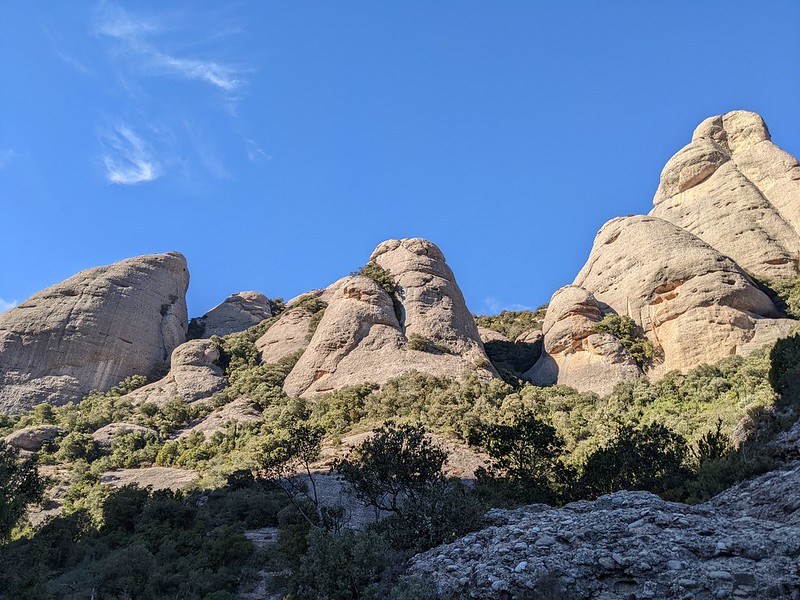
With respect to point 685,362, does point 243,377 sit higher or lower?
higher

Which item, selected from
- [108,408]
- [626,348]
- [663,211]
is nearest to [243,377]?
[108,408]

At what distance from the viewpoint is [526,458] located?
29.5m

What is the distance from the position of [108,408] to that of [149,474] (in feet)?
39.1

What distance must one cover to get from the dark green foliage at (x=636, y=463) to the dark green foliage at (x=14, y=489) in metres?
19.0

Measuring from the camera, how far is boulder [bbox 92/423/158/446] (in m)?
39.6

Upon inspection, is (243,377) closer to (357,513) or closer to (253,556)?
(357,513)

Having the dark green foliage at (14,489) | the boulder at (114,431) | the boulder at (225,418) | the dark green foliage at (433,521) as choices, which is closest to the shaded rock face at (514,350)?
the boulder at (225,418)

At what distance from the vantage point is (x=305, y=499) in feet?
87.6

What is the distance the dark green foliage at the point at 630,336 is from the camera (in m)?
44.0

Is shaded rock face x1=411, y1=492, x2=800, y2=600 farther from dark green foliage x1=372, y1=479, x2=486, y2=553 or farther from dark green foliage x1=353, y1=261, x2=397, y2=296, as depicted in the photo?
dark green foliage x1=353, y1=261, x2=397, y2=296

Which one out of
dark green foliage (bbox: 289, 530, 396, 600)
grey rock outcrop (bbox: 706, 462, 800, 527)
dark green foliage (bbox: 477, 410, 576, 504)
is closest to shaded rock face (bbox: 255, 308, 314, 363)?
dark green foliage (bbox: 477, 410, 576, 504)

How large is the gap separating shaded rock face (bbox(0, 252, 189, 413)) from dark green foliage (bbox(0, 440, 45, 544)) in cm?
2375

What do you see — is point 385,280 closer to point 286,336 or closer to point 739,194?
point 286,336

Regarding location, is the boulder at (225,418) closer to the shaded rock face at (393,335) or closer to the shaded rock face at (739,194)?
the shaded rock face at (393,335)
